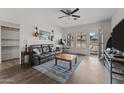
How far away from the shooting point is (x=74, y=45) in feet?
25.2

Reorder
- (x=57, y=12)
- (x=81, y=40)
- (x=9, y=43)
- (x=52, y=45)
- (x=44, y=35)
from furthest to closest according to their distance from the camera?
1. (x=81, y=40)
2. (x=52, y=45)
3. (x=44, y=35)
4. (x=9, y=43)
5. (x=57, y=12)

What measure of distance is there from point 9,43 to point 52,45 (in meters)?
2.59

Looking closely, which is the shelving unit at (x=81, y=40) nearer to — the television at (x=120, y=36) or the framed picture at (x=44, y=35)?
the framed picture at (x=44, y=35)

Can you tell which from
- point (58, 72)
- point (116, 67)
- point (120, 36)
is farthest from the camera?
point (58, 72)

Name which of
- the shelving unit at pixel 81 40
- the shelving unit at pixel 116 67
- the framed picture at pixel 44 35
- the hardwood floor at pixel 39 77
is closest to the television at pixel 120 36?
the shelving unit at pixel 116 67

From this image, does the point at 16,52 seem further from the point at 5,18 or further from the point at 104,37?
the point at 104,37

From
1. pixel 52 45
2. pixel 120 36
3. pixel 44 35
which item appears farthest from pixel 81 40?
pixel 120 36

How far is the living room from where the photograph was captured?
110 inches

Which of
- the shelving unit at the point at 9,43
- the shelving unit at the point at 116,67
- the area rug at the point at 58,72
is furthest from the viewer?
the shelving unit at the point at 9,43

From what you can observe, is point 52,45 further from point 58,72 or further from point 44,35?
point 58,72

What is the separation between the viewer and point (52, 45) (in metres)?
6.06

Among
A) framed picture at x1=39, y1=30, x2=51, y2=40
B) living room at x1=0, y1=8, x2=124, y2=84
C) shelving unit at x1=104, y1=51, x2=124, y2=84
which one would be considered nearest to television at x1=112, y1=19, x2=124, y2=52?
shelving unit at x1=104, y1=51, x2=124, y2=84

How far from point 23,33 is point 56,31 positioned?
331 centimetres

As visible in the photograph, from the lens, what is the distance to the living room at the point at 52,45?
279 centimetres
